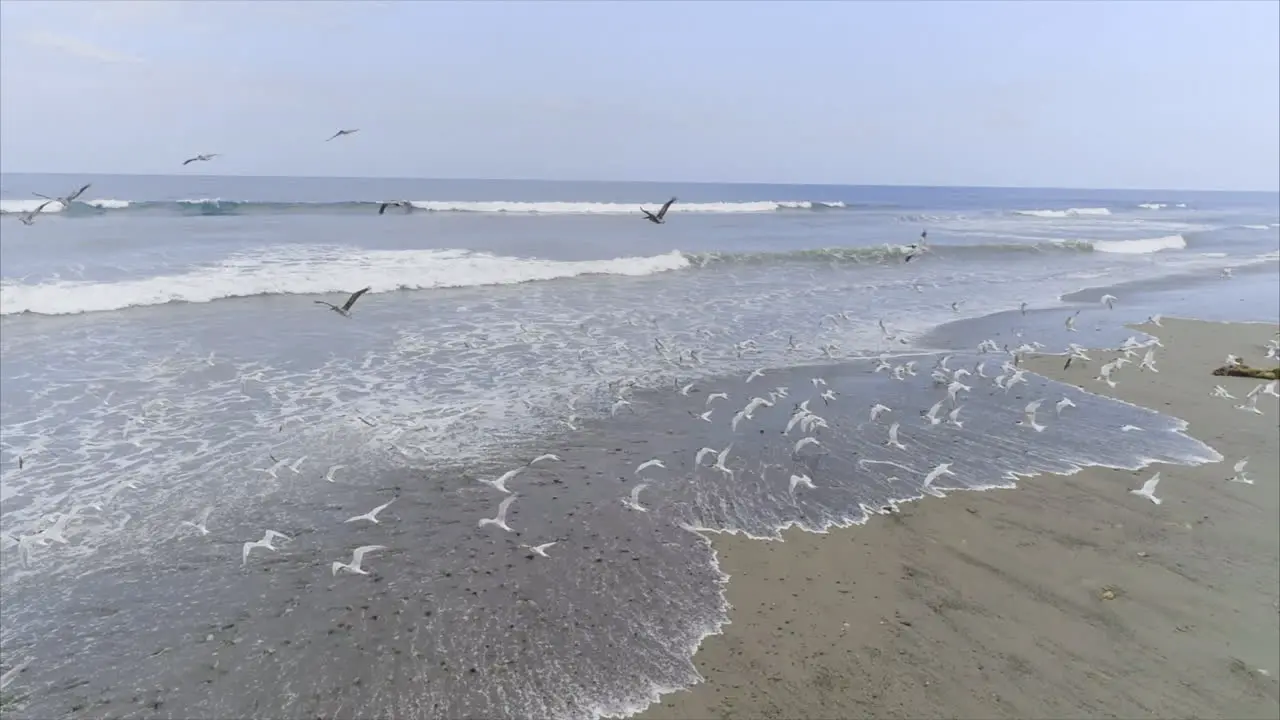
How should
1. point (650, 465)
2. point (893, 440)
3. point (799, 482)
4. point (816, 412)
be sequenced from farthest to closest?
point (816, 412) < point (893, 440) < point (650, 465) < point (799, 482)

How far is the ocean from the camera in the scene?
18.5 feet

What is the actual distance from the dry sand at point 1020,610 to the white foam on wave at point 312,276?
18505 millimetres

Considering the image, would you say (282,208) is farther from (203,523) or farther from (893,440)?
(893,440)

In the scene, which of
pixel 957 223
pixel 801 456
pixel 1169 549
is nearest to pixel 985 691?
pixel 1169 549

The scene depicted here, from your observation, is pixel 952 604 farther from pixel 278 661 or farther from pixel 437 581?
pixel 278 661

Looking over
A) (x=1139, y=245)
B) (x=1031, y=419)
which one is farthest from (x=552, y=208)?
(x=1031, y=419)

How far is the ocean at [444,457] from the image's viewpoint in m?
5.64

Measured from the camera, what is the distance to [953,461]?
939 cm

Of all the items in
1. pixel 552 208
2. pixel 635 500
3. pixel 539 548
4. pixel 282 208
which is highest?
pixel 552 208

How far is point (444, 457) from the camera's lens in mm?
9383

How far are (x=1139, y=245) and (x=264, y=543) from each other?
45.7 metres

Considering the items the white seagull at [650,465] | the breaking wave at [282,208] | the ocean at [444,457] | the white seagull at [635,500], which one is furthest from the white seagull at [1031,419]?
the breaking wave at [282,208]

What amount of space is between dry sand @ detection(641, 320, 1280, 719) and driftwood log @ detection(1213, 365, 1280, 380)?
18.3 feet

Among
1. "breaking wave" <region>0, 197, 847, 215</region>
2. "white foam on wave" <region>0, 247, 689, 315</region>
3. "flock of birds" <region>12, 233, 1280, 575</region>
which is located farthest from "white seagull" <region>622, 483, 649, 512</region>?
"breaking wave" <region>0, 197, 847, 215</region>
